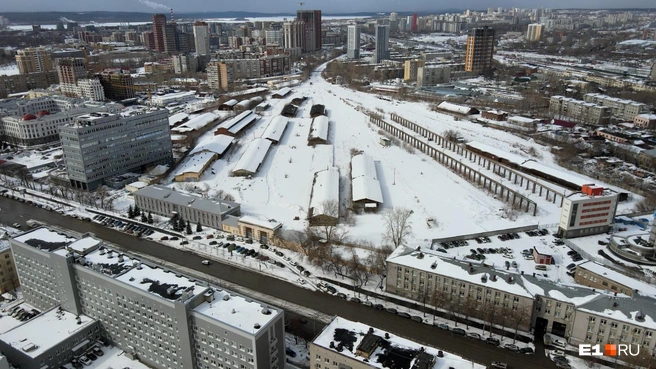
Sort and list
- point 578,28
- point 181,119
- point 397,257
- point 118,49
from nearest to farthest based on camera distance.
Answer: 1. point 397,257
2. point 181,119
3. point 118,49
4. point 578,28

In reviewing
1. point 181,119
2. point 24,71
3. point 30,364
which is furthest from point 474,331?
point 24,71

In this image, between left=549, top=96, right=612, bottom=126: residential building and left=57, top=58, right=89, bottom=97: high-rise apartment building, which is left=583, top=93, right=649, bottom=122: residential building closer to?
left=549, top=96, right=612, bottom=126: residential building

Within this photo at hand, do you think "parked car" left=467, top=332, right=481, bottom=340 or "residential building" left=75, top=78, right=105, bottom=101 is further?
"residential building" left=75, top=78, right=105, bottom=101

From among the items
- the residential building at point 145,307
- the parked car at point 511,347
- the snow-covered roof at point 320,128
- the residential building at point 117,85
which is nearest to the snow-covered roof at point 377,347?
the residential building at point 145,307

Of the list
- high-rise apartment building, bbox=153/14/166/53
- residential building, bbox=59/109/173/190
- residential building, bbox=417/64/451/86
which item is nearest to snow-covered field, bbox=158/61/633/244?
residential building, bbox=59/109/173/190

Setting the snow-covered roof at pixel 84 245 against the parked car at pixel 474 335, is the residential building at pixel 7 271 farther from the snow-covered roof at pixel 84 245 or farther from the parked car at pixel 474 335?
the parked car at pixel 474 335

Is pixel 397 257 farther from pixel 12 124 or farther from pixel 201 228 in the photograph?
pixel 12 124
